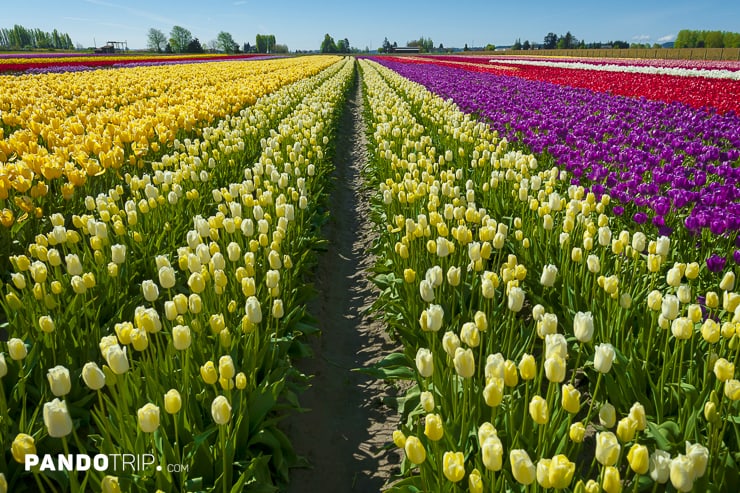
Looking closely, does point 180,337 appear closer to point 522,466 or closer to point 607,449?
point 522,466

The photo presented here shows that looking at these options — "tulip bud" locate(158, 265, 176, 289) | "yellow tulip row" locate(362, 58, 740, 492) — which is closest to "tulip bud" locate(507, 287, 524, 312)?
"yellow tulip row" locate(362, 58, 740, 492)

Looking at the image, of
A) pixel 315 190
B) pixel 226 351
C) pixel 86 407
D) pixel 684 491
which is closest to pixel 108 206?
pixel 86 407

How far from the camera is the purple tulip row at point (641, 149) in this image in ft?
14.4

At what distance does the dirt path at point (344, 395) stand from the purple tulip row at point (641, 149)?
246cm

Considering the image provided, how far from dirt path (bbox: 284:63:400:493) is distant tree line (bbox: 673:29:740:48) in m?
87.3

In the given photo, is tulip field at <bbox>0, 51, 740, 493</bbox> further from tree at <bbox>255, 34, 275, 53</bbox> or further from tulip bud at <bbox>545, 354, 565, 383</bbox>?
tree at <bbox>255, 34, 275, 53</bbox>

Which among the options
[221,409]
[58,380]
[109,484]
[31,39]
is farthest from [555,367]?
[31,39]

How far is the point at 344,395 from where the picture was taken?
3811mm

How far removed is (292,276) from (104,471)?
2.21m

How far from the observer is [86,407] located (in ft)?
10.3

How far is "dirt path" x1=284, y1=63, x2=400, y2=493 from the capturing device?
310 cm

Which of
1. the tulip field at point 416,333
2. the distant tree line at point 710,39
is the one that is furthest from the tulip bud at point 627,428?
the distant tree line at point 710,39

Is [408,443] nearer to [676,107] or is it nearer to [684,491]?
[684,491]

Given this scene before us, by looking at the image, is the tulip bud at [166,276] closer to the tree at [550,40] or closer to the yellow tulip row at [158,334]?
the yellow tulip row at [158,334]
